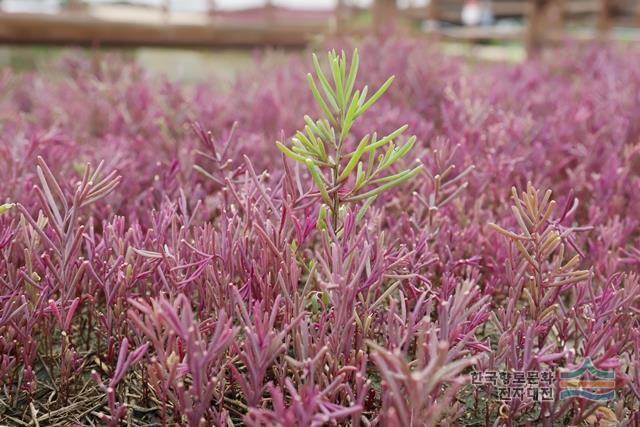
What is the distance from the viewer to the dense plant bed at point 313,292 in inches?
49.8

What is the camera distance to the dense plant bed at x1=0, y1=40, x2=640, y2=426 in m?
1.26

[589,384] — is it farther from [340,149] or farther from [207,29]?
[207,29]

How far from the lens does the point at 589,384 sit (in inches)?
52.6

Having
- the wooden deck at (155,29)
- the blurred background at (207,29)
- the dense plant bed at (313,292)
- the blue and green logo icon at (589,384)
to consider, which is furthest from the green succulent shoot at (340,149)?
the wooden deck at (155,29)

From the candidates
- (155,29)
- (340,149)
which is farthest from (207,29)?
(340,149)

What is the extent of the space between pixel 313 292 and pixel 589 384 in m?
0.56

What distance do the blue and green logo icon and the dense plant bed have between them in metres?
0.02

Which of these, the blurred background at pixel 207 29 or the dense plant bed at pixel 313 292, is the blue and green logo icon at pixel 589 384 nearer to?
the dense plant bed at pixel 313 292

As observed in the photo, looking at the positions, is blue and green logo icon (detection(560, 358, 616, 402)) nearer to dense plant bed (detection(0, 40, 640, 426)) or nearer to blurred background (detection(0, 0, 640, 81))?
dense plant bed (detection(0, 40, 640, 426))

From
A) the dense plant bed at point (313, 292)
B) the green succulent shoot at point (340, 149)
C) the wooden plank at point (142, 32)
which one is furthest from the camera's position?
the wooden plank at point (142, 32)

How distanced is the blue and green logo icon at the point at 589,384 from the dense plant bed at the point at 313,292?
2 cm

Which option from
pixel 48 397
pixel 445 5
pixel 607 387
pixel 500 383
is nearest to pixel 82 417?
pixel 48 397

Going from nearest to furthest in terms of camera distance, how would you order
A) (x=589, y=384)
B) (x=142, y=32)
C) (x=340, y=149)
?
(x=589, y=384)
(x=340, y=149)
(x=142, y=32)

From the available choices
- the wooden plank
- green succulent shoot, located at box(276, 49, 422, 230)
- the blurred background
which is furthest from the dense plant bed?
the wooden plank
